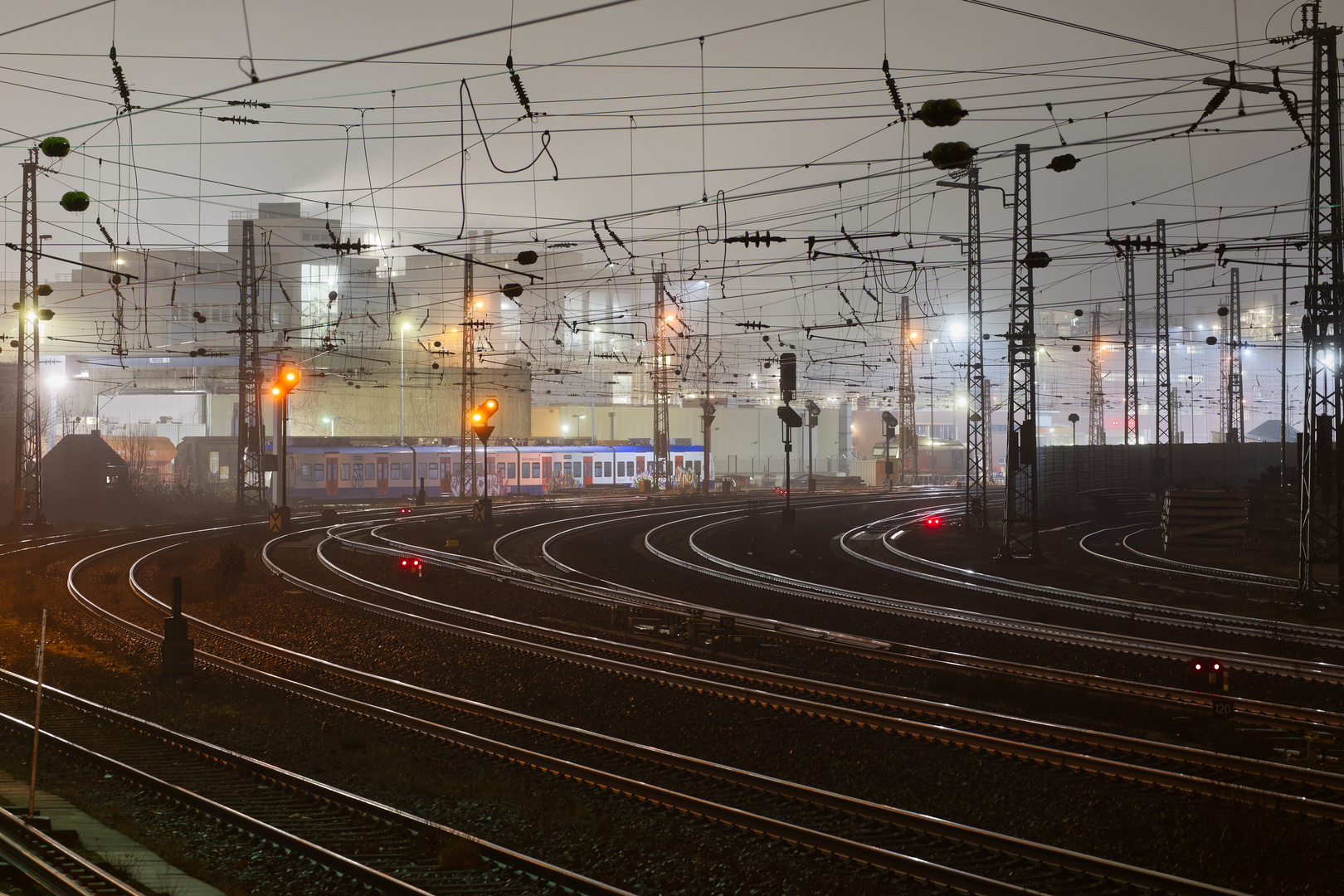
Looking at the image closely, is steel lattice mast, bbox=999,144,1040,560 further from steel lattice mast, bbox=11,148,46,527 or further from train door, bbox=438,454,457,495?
train door, bbox=438,454,457,495

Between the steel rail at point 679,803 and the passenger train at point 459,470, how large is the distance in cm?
3581

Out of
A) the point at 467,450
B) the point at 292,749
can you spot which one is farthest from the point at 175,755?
the point at 467,450

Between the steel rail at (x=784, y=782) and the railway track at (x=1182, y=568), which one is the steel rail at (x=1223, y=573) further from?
the steel rail at (x=784, y=782)

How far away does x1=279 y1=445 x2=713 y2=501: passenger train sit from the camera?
5253cm

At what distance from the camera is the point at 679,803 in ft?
28.6

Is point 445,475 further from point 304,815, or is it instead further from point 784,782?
point 784,782

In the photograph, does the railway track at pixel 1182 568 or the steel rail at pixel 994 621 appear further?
the railway track at pixel 1182 568

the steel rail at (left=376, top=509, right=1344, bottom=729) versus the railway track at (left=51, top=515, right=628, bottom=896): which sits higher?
the steel rail at (left=376, top=509, right=1344, bottom=729)

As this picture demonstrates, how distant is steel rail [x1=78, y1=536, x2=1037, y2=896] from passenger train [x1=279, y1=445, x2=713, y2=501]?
3581 cm

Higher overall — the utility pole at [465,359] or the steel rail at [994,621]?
the utility pole at [465,359]

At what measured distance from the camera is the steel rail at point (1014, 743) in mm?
8547

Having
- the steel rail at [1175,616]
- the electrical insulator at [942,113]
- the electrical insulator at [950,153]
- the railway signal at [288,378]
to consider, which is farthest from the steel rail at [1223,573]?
the railway signal at [288,378]

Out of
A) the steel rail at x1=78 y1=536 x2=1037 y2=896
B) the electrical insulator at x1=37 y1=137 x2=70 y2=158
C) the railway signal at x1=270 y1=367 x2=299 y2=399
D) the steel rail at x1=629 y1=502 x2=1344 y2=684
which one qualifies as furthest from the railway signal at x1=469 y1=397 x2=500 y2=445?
the steel rail at x1=78 y1=536 x2=1037 y2=896

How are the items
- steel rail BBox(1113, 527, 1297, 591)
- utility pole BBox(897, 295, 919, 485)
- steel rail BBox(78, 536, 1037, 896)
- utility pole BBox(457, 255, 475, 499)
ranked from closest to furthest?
steel rail BBox(78, 536, 1037, 896) < steel rail BBox(1113, 527, 1297, 591) < utility pole BBox(457, 255, 475, 499) < utility pole BBox(897, 295, 919, 485)
